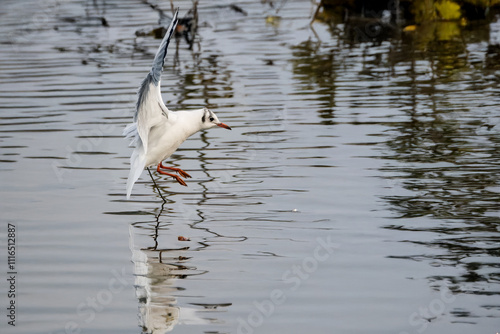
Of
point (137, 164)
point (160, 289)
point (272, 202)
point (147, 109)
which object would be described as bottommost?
point (272, 202)

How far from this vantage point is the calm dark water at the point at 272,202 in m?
7.22

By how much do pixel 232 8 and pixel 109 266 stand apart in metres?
23.0

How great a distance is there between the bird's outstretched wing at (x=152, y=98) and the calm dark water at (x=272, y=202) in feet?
2.75

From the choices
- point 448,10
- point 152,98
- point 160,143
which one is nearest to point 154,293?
point 152,98

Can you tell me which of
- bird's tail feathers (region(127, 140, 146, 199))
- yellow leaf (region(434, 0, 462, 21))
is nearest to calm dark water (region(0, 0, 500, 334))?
bird's tail feathers (region(127, 140, 146, 199))

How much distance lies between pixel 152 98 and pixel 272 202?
1.54 meters

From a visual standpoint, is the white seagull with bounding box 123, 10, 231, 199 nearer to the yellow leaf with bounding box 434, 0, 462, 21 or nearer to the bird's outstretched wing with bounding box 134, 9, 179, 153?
the bird's outstretched wing with bounding box 134, 9, 179, 153

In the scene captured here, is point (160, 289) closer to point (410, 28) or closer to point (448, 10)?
point (410, 28)

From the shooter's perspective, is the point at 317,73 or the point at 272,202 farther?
the point at 317,73

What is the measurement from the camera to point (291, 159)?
1191 cm

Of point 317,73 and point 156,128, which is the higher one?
point 156,128

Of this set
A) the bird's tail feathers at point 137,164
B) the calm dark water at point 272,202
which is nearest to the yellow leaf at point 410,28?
the calm dark water at point 272,202

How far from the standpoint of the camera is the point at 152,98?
9656 mm

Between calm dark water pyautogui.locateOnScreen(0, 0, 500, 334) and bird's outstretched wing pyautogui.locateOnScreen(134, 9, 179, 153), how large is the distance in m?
0.84
